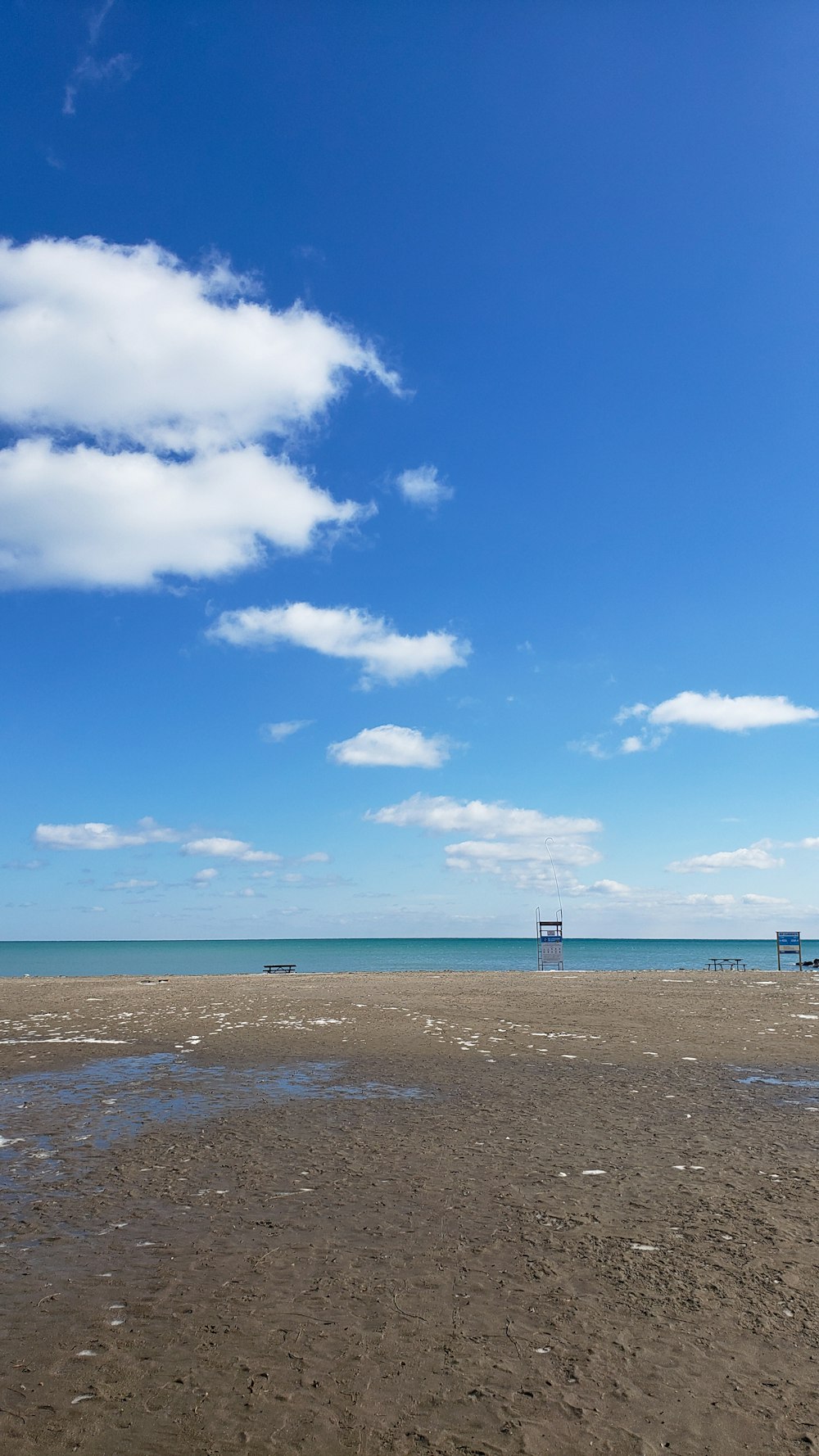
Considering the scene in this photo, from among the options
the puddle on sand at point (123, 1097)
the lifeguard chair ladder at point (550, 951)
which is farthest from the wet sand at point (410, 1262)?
the lifeguard chair ladder at point (550, 951)

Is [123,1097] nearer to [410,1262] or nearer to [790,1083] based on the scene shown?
[410,1262]

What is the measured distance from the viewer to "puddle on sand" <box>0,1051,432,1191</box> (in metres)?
12.1

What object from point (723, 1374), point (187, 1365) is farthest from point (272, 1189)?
point (723, 1374)

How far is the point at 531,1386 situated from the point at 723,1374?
1.39 m

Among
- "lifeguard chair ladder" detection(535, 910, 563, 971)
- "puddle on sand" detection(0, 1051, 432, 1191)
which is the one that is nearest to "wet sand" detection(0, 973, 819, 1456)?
"puddle on sand" detection(0, 1051, 432, 1191)

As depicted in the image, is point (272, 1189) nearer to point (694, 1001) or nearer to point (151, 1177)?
point (151, 1177)

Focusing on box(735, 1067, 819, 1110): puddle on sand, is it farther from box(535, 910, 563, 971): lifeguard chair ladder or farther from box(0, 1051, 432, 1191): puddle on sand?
box(535, 910, 563, 971): lifeguard chair ladder

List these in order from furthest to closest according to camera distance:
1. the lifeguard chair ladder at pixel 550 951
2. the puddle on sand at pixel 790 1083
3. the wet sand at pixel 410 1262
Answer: the lifeguard chair ladder at pixel 550 951 < the puddle on sand at pixel 790 1083 < the wet sand at pixel 410 1262

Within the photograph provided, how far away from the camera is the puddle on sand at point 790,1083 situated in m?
15.2

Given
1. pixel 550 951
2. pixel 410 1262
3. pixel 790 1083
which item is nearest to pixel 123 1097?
pixel 410 1262

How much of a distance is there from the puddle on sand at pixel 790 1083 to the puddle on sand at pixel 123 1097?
6779mm

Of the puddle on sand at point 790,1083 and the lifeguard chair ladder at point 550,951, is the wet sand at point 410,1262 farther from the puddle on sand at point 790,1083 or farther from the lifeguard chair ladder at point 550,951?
the lifeguard chair ladder at point 550,951

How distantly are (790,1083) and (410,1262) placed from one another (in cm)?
1225

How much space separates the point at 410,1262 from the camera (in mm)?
7898
